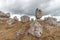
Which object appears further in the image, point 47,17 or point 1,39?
point 47,17

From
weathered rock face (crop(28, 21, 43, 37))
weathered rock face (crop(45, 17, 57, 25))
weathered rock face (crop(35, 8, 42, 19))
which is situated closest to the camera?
weathered rock face (crop(28, 21, 43, 37))

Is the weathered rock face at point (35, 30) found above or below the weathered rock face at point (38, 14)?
below

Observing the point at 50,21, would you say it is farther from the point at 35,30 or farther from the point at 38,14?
the point at 35,30

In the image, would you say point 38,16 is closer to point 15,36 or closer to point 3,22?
point 15,36

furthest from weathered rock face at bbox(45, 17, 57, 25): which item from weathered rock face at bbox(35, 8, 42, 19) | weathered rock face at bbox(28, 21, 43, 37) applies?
weathered rock face at bbox(28, 21, 43, 37)

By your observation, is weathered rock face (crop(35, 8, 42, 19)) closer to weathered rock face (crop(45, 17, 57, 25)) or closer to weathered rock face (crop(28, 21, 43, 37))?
weathered rock face (crop(45, 17, 57, 25))

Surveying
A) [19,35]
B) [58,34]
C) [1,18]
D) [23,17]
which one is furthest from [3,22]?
[58,34]

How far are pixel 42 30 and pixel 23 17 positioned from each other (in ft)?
83.2

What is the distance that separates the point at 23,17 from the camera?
332 feet

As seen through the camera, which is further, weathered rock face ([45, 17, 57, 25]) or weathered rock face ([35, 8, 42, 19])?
weathered rock face ([45, 17, 57, 25])

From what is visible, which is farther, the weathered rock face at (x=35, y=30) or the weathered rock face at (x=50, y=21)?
the weathered rock face at (x=50, y=21)

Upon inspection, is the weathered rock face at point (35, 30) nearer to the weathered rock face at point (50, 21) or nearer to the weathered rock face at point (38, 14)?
the weathered rock face at point (38, 14)

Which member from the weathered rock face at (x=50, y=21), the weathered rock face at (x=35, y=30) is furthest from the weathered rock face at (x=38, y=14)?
the weathered rock face at (x=35, y=30)

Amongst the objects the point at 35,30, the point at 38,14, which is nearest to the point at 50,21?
the point at 38,14
